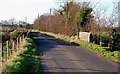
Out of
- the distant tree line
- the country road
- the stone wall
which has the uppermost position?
the distant tree line

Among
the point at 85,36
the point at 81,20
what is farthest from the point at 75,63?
the point at 81,20

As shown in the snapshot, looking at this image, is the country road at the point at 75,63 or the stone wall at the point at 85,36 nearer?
the country road at the point at 75,63

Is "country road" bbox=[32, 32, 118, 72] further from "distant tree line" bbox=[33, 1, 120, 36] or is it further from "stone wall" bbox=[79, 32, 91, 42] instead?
"stone wall" bbox=[79, 32, 91, 42]

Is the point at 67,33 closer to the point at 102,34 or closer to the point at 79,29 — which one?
the point at 79,29

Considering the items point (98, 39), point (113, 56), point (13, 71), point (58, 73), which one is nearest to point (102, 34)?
point (98, 39)

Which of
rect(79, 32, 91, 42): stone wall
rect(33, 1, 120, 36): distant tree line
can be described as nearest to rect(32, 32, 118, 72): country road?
rect(33, 1, 120, 36): distant tree line

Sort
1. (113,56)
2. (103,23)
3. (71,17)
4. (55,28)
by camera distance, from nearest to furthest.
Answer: (113,56), (103,23), (71,17), (55,28)

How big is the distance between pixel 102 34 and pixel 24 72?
21.6m

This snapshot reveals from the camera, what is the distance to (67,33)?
197 ft

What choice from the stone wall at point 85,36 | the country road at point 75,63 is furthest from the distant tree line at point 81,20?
the country road at point 75,63

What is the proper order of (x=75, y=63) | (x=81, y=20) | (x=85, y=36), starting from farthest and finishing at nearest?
(x=81, y=20) < (x=85, y=36) < (x=75, y=63)

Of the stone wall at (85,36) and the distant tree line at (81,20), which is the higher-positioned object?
the distant tree line at (81,20)

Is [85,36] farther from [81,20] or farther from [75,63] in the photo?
[75,63]

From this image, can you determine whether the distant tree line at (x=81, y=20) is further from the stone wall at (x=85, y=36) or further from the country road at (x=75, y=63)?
the country road at (x=75, y=63)
